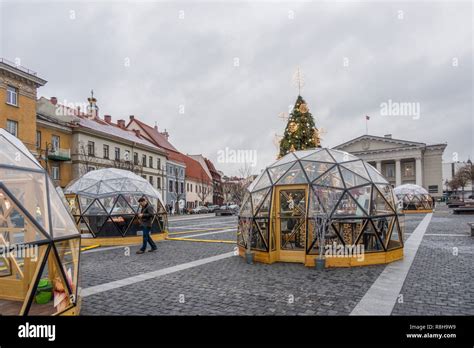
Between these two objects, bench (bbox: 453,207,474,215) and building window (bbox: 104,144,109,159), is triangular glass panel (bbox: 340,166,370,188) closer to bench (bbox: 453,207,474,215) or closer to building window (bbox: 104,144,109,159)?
bench (bbox: 453,207,474,215)

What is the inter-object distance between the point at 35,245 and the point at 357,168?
28.1 feet

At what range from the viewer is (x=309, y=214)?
856 cm

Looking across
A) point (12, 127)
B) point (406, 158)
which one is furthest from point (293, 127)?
point (406, 158)

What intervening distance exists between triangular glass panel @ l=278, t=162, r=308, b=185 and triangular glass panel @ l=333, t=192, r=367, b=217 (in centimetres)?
115

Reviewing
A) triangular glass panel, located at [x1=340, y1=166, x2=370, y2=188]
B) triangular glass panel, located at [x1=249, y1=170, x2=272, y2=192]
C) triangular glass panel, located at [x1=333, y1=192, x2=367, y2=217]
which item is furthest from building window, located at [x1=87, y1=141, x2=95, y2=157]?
triangular glass panel, located at [x1=333, y1=192, x2=367, y2=217]

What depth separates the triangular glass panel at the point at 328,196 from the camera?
8.70 metres

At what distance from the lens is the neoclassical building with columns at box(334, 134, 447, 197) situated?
209ft

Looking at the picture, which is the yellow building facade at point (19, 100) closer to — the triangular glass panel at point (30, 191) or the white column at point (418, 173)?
the triangular glass panel at point (30, 191)

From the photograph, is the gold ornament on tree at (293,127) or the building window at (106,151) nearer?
the gold ornament on tree at (293,127)

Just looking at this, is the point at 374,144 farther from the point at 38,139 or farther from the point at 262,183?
the point at 262,183

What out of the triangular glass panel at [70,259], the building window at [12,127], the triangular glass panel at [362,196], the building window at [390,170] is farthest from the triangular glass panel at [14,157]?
the building window at [390,170]

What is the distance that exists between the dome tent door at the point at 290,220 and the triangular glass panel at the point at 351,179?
51.1 inches

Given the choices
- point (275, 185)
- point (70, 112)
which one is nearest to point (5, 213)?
point (275, 185)
